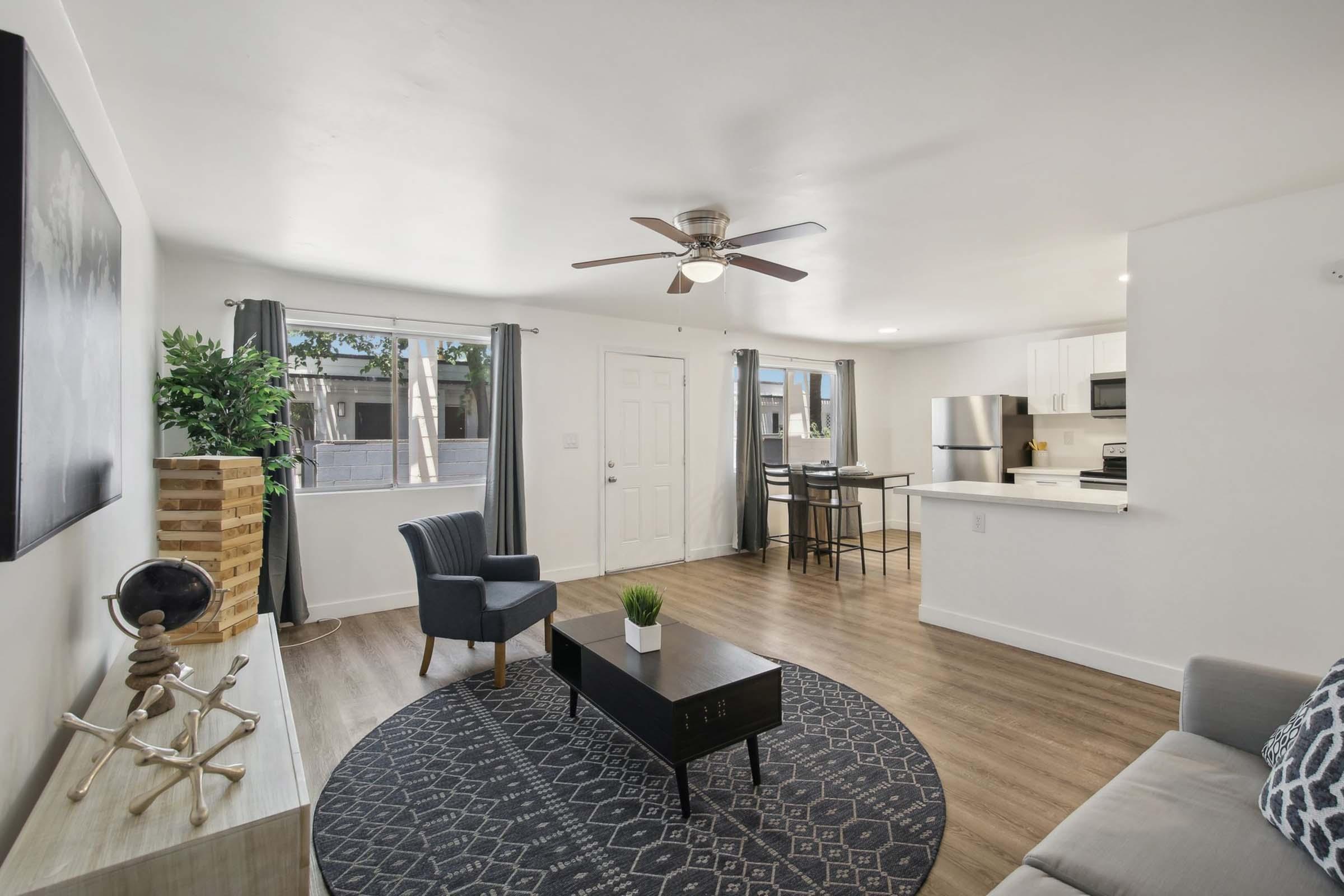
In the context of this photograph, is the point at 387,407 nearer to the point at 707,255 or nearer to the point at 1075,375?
the point at 707,255

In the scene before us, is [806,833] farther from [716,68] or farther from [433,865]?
[716,68]

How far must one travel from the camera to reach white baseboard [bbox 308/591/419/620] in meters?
4.39

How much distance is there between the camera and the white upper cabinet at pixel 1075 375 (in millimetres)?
6035

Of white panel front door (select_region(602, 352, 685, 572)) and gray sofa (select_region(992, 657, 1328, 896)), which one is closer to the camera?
gray sofa (select_region(992, 657, 1328, 896))

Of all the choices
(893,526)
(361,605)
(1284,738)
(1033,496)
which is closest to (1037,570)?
(1033,496)

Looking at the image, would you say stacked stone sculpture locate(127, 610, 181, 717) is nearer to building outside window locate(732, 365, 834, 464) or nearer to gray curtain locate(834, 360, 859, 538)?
building outside window locate(732, 365, 834, 464)

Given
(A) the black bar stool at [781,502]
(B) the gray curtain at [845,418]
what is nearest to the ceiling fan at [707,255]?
(A) the black bar stool at [781,502]

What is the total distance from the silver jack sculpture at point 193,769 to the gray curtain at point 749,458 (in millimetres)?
5497

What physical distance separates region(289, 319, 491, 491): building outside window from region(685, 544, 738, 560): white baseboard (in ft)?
7.59

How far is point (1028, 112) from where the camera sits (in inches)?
83.6

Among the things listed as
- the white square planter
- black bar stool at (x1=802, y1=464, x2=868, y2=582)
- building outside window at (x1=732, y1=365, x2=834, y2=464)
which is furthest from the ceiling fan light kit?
building outside window at (x1=732, y1=365, x2=834, y2=464)

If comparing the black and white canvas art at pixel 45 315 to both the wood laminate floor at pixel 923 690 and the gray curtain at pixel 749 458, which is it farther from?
the gray curtain at pixel 749 458

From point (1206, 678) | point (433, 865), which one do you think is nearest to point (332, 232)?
point (433, 865)

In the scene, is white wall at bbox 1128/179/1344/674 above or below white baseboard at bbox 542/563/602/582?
above
